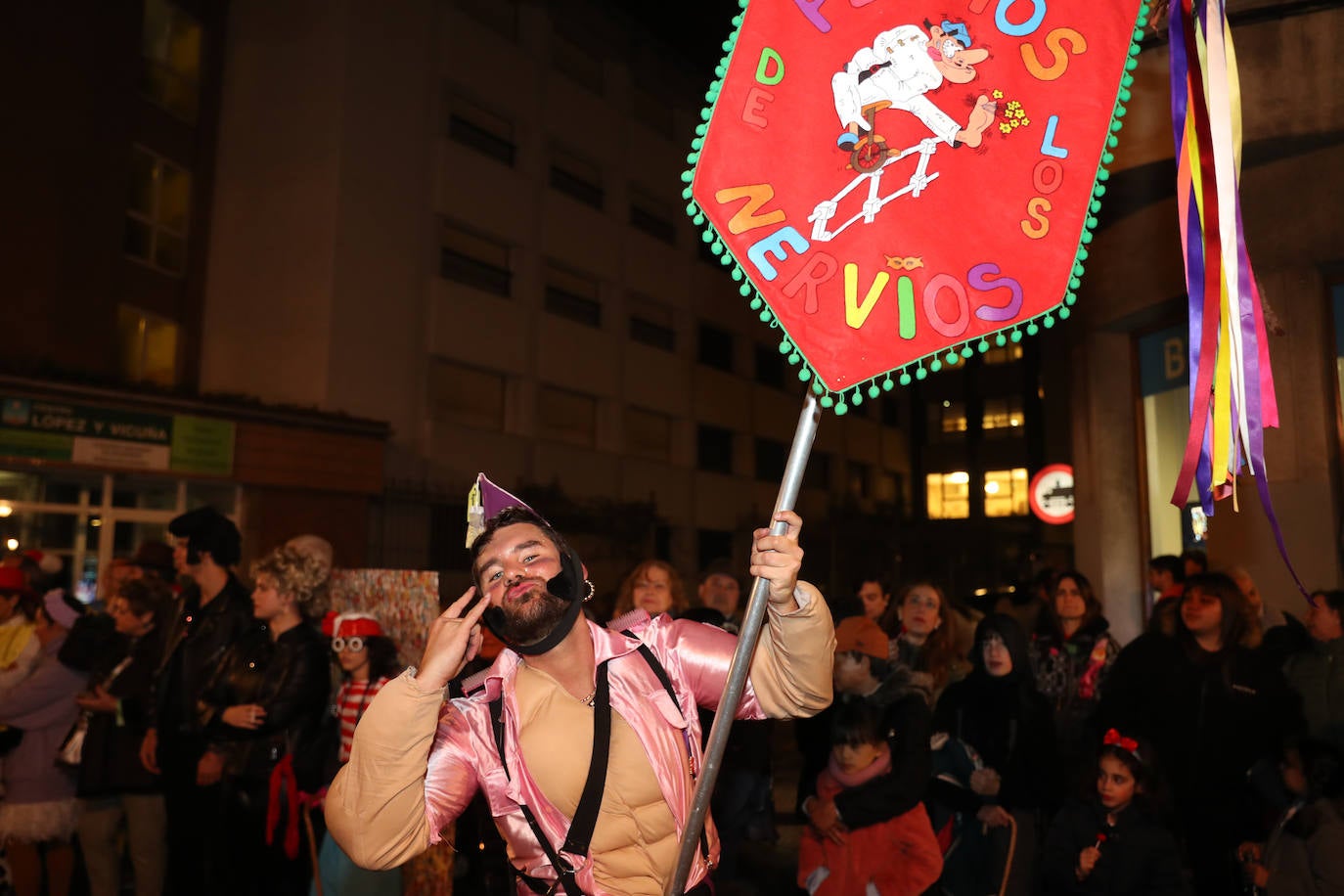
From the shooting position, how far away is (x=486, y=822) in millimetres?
3215

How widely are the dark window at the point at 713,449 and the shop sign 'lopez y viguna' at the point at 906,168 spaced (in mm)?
25772

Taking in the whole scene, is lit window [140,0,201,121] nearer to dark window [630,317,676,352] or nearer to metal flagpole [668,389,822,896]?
dark window [630,317,676,352]

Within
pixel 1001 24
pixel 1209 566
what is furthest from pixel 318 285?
pixel 1001 24

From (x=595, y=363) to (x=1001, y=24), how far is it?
2309 centimetres

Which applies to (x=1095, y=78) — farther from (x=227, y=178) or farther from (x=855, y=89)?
(x=227, y=178)

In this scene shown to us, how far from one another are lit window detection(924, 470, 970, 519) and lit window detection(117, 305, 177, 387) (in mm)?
29514

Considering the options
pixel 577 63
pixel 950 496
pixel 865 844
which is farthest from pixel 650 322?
pixel 865 844

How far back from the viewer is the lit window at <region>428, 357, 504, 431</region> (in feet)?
70.5

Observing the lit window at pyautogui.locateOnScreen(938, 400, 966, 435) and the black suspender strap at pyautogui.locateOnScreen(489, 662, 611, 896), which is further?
the lit window at pyautogui.locateOnScreen(938, 400, 966, 435)

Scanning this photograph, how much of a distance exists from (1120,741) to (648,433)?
22.4 meters

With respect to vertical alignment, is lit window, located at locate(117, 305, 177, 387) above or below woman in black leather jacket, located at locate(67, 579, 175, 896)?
above

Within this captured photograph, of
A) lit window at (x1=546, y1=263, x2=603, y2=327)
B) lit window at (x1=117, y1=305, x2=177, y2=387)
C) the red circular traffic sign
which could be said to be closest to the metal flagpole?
the red circular traffic sign

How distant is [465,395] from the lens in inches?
873

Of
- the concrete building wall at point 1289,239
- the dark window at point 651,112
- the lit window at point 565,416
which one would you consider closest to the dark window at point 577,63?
the dark window at point 651,112
